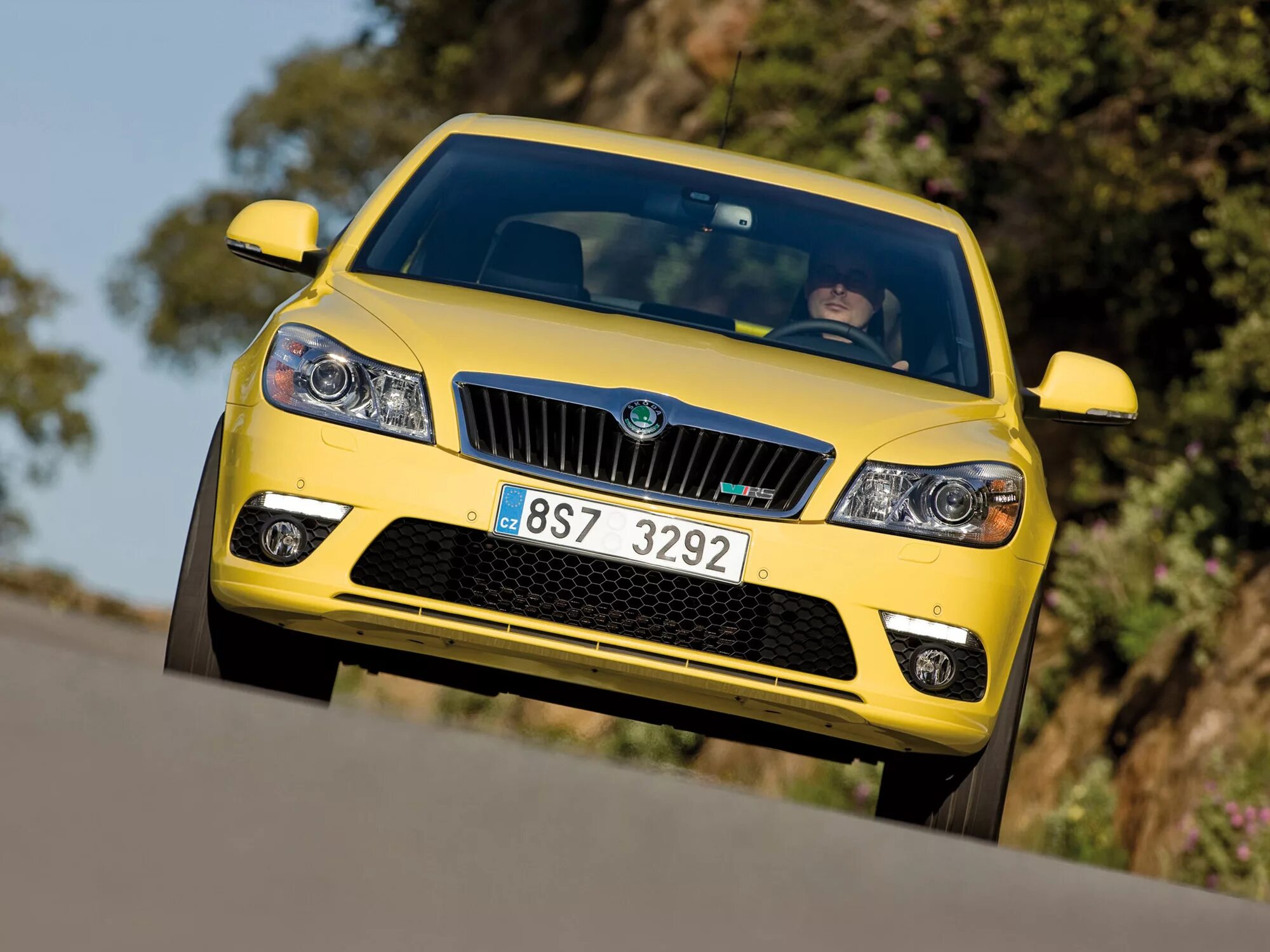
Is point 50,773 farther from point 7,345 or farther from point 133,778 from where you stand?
point 7,345

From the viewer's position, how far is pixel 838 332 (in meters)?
5.76

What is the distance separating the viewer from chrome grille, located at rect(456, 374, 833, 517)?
4586mm

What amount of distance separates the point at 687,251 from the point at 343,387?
5.13 ft

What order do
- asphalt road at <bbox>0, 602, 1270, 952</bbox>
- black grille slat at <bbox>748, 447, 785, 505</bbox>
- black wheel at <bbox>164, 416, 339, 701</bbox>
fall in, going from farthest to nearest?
black wheel at <bbox>164, 416, 339, 701</bbox> → black grille slat at <bbox>748, 447, 785, 505</bbox> → asphalt road at <bbox>0, 602, 1270, 952</bbox>

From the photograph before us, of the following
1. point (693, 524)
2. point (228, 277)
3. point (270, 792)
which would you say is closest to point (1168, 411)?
point (693, 524)

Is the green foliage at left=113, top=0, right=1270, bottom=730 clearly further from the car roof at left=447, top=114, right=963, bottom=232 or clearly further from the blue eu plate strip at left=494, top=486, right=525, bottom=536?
the blue eu plate strip at left=494, top=486, right=525, bottom=536

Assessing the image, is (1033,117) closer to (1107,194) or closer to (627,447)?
(1107,194)

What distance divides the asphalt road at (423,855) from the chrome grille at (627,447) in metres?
0.76

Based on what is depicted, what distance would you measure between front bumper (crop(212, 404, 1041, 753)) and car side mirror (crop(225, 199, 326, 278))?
0.98 meters

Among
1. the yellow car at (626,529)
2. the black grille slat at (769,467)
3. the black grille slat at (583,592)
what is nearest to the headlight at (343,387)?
the yellow car at (626,529)

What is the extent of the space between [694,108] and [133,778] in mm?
17340

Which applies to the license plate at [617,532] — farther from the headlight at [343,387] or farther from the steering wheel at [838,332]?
the steering wheel at [838,332]

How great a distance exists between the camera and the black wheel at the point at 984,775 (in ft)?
16.4

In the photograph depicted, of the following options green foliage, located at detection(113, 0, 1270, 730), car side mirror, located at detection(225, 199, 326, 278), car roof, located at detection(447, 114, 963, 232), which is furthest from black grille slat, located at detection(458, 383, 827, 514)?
green foliage, located at detection(113, 0, 1270, 730)
